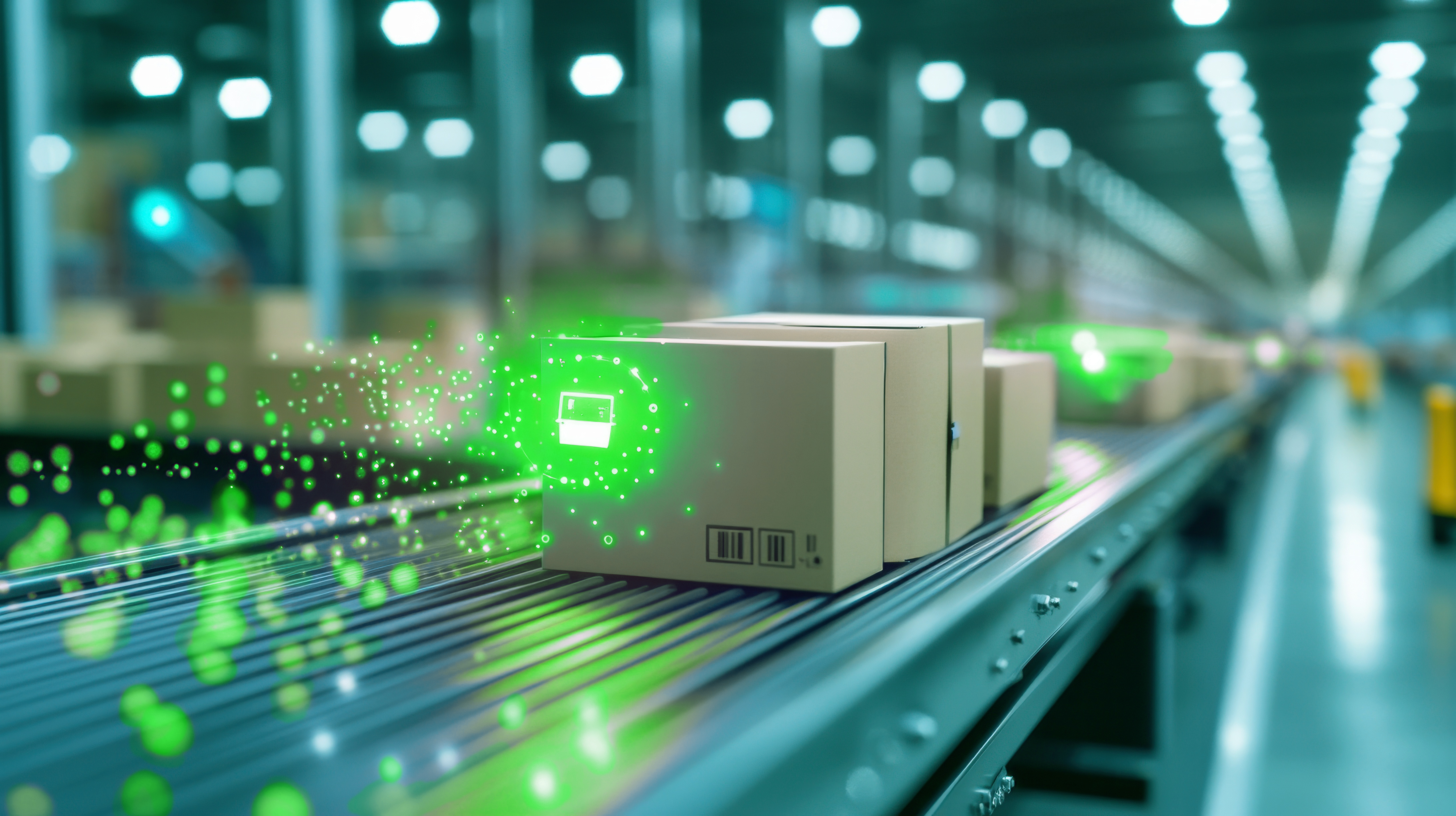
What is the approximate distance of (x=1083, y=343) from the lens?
395 centimetres

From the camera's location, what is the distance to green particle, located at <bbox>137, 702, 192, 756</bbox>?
0.93 metres

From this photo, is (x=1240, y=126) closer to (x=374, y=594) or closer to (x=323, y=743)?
(x=374, y=594)

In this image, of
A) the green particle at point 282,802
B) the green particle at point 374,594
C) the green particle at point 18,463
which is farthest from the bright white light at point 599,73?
the green particle at point 282,802

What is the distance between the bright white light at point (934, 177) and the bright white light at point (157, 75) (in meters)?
9.74

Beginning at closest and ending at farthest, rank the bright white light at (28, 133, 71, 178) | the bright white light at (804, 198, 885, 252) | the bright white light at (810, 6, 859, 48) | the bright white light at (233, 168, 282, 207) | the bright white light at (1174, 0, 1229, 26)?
the bright white light at (28, 133, 71, 178), the bright white light at (1174, 0, 1229, 26), the bright white light at (810, 6, 859, 48), the bright white light at (233, 168, 282, 207), the bright white light at (804, 198, 885, 252)

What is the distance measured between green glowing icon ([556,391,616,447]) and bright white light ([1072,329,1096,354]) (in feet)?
9.28

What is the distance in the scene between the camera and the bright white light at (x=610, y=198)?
62.0ft

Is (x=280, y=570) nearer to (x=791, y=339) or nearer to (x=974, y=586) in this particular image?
(x=791, y=339)

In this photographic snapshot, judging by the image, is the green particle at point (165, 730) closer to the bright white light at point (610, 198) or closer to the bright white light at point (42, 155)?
the bright white light at point (42, 155)

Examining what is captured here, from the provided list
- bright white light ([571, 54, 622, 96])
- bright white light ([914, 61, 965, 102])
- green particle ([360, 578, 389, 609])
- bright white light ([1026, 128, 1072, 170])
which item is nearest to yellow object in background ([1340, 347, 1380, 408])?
bright white light ([1026, 128, 1072, 170])

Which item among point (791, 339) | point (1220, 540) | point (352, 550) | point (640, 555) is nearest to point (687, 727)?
point (640, 555)

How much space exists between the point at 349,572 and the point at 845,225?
1896 centimetres

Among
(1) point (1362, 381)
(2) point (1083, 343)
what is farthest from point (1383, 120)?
(2) point (1083, 343)

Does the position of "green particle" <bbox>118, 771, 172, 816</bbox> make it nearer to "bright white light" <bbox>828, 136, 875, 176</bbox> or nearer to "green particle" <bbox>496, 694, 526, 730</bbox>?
"green particle" <bbox>496, 694, 526, 730</bbox>
